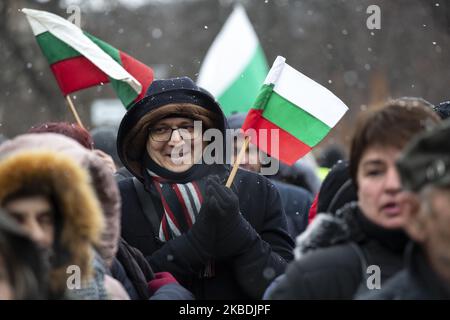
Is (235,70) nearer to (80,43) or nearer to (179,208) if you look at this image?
(80,43)

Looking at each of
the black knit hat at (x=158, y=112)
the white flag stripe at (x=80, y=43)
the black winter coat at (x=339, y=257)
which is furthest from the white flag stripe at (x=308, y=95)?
the black winter coat at (x=339, y=257)

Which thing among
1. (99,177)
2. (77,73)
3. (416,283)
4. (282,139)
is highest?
(77,73)

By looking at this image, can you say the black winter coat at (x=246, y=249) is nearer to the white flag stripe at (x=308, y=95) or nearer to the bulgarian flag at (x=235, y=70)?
the white flag stripe at (x=308, y=95)

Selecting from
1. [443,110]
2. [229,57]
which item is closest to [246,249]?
[443,110]

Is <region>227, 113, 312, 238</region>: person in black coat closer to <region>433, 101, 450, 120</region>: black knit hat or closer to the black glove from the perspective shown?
<region>433, 101, 450, 120</region>: black knit hat

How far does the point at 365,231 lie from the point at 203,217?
3.85 feet

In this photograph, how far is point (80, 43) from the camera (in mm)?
6309

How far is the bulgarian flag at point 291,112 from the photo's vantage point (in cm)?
509

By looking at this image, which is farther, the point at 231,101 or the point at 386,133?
the point at 231,101

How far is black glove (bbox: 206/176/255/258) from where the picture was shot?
462 cm

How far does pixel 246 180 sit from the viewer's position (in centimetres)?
515

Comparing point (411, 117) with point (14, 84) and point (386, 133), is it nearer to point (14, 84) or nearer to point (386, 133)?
point (386, 133)

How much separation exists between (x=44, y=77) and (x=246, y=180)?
73.1 ft

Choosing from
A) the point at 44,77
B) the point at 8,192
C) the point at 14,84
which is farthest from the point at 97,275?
the point at 44,77
